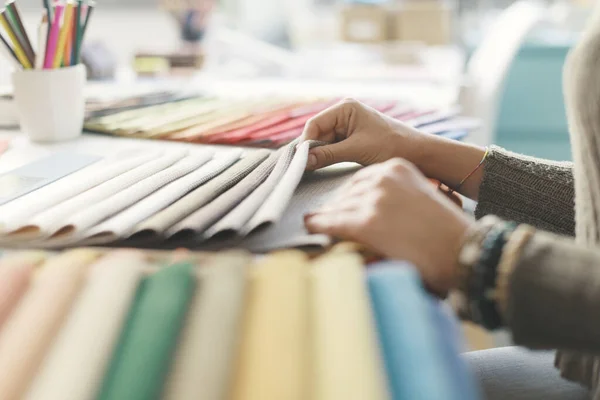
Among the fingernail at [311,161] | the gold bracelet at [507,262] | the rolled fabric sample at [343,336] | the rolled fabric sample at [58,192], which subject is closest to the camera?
the rolled fabric sample at [343,336]

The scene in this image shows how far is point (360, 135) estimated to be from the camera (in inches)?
32.2

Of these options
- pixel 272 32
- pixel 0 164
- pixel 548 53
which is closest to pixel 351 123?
pixel 0 164

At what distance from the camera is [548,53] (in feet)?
8.88

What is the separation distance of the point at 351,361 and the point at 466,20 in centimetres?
300

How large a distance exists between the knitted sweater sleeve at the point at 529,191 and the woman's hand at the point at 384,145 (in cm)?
2

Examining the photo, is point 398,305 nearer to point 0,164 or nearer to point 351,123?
point 351,123

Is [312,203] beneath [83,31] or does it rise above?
beneath

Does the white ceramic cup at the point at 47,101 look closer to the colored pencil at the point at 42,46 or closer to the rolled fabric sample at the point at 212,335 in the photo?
A: the colored pencil at the point at 42,46

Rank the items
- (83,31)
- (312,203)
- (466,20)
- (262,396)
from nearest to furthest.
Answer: (262,396)
(312,203)
(83,31)
(466,20)

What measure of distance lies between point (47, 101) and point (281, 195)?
1.80ft

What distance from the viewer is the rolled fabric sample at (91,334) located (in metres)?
0.39

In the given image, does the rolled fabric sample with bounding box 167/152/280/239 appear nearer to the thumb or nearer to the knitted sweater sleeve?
the thumb

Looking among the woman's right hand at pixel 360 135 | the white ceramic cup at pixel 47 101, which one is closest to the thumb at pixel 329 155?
the woman's right hand at pixel 360 135

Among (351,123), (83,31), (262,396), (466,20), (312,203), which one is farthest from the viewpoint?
(466,20)
